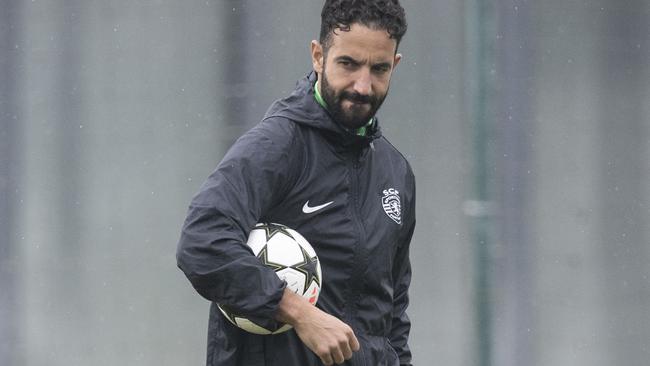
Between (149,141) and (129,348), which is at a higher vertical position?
(149,141)

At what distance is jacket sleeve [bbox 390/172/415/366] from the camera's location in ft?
12.0

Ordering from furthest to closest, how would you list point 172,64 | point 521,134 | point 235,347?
1. point 172,64
2. point 521,134
3. point 235,347

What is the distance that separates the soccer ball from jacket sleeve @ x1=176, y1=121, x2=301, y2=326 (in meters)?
0.07

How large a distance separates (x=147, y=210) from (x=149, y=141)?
32 cm

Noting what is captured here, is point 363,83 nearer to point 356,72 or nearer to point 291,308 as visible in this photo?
point 356,72

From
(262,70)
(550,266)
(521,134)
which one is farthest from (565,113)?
(262,70)

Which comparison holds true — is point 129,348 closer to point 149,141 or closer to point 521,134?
point 149,141

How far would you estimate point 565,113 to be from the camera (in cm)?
532

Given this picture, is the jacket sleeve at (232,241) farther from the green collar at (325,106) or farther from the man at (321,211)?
the green collar at (325,106)

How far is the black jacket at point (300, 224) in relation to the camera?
9.89 ft

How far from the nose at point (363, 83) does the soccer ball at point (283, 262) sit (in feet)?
1.36

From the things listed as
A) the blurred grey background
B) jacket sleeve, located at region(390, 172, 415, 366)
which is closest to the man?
jacket sleeve, located at region(390, 172, 415, 366)

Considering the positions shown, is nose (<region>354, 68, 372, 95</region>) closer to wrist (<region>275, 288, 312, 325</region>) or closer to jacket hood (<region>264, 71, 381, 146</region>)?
jacket hood (<region>264, 71, 381, 146</region>)

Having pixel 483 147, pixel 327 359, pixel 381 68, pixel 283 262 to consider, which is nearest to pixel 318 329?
pixel 327 359
